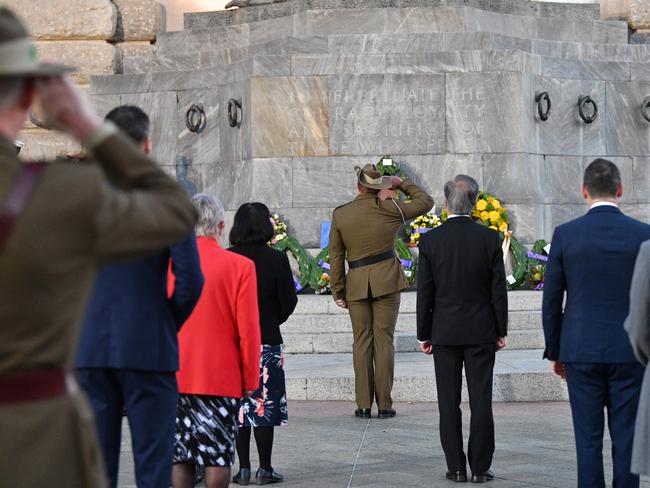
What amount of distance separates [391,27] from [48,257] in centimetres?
1393

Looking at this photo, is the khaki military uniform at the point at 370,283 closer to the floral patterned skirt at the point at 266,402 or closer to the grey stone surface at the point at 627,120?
the floral patterned skirt at the point at 266,402

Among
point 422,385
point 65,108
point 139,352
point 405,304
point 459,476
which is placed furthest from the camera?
point 405,304

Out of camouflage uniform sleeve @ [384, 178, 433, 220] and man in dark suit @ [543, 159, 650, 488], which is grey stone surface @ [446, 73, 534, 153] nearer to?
camouflage uniform sleeve @ [384, 178, 433, 220]

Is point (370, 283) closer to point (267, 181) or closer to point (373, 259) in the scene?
point (373, 259)

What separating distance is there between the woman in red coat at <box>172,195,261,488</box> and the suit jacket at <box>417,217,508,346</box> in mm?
1641

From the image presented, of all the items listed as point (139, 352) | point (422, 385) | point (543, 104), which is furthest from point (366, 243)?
point (543, 104)

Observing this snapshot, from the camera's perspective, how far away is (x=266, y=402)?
743 cm

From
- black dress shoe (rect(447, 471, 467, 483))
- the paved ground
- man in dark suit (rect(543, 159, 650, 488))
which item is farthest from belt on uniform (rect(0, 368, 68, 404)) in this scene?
black dress shoe (rect(447, 471, 467, 483))

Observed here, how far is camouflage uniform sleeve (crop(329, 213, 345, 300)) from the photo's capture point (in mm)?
10219

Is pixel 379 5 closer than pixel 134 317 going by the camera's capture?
No

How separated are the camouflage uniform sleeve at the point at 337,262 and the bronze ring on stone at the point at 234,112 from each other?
223 inches

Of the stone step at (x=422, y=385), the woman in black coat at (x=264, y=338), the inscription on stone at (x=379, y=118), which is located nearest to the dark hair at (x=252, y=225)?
the woman in black coat at (x=264, y=338)

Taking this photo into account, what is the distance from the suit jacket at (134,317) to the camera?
4.89 meters

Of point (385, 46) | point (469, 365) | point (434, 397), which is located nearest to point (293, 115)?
point (385, 46)
